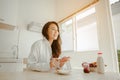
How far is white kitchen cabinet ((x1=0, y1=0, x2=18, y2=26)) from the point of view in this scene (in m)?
1.89

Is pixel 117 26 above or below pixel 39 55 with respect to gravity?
above

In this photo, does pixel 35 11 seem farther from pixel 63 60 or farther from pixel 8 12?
pixel 63 60

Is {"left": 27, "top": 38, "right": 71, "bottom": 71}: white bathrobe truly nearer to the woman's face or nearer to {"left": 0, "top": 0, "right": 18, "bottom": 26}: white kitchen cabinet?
the woman's face

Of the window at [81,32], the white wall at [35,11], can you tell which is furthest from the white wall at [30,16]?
the window at [81,32]

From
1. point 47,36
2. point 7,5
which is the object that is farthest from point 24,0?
point 47,36

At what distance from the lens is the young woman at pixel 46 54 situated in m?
1.01

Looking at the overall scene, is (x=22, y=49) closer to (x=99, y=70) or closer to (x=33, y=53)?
(x=33, y=53)

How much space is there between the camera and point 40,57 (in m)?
1.26

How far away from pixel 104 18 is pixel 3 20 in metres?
1.80

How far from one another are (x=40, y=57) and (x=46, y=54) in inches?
4.1

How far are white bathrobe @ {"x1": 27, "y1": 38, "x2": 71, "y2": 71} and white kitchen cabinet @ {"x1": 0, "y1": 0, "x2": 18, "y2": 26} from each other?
3.23 feet

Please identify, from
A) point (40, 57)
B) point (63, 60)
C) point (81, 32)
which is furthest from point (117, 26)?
point (40, 57)

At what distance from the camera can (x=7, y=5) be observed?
1.98m

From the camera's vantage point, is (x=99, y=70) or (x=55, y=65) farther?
(x=55, y=65)
